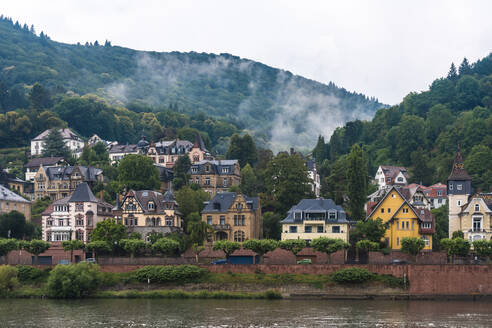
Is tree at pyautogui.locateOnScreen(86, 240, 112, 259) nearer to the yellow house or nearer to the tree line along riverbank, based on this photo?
the tree line along riverbank

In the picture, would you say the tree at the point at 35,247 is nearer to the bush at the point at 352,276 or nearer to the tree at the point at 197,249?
the tree at the point at 197,249

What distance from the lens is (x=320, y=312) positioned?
70.4m

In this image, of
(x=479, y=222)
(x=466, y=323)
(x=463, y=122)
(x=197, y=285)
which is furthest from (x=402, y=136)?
(x=466, y=323)

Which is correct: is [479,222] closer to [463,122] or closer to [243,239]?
[243,239]

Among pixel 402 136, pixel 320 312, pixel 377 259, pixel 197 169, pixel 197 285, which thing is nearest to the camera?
pixel 320 312

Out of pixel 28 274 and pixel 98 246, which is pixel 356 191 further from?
pixel 28 274

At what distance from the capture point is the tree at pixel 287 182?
113625 millimetres

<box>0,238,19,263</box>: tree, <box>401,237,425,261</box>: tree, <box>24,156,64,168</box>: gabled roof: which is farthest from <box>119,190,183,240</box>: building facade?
<box>24,156,64,168</box>: gabled roof

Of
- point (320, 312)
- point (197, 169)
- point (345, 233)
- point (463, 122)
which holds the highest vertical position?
point (463, 122)

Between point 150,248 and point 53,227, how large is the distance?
19.7 m

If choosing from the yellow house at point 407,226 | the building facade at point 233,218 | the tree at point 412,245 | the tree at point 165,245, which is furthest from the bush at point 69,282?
the yellow house at point 407,226

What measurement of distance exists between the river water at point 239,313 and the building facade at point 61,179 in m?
55.3

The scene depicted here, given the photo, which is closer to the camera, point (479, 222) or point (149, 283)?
point (149, 283)

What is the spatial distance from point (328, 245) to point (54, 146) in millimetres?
96224
